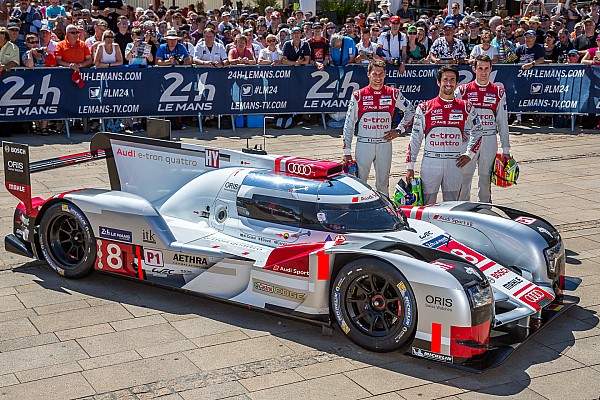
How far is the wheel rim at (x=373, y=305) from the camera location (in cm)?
641

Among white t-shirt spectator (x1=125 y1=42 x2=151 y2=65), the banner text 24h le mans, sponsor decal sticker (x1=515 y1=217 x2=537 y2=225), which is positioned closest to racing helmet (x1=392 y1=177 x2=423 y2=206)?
sponsor decal sticker (x1=515 y1=217 x2=537 y2=225)

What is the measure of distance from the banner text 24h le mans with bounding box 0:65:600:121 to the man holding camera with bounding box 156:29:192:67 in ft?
0.75

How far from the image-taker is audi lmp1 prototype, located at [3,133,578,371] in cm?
626

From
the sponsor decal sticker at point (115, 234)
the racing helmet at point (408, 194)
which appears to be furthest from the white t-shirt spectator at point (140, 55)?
the sponsor decal sticker at point (115, 234)

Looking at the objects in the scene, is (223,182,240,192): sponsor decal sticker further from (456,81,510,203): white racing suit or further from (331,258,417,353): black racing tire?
(456,81,510,203): white racing suit

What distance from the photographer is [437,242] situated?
7.30 meters

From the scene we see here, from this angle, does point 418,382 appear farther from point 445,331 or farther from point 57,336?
point 57,336

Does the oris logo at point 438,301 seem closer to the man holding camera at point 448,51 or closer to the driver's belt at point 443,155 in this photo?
the driver's belt at point 443,155

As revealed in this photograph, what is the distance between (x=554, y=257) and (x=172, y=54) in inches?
398

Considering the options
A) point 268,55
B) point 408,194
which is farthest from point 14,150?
point 268,55

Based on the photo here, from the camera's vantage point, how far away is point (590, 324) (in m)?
7.20

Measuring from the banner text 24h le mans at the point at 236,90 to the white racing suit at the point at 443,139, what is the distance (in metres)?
7.65

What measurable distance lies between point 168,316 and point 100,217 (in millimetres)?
1227

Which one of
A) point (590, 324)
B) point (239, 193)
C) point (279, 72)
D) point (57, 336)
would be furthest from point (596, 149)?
point (57, 336)
